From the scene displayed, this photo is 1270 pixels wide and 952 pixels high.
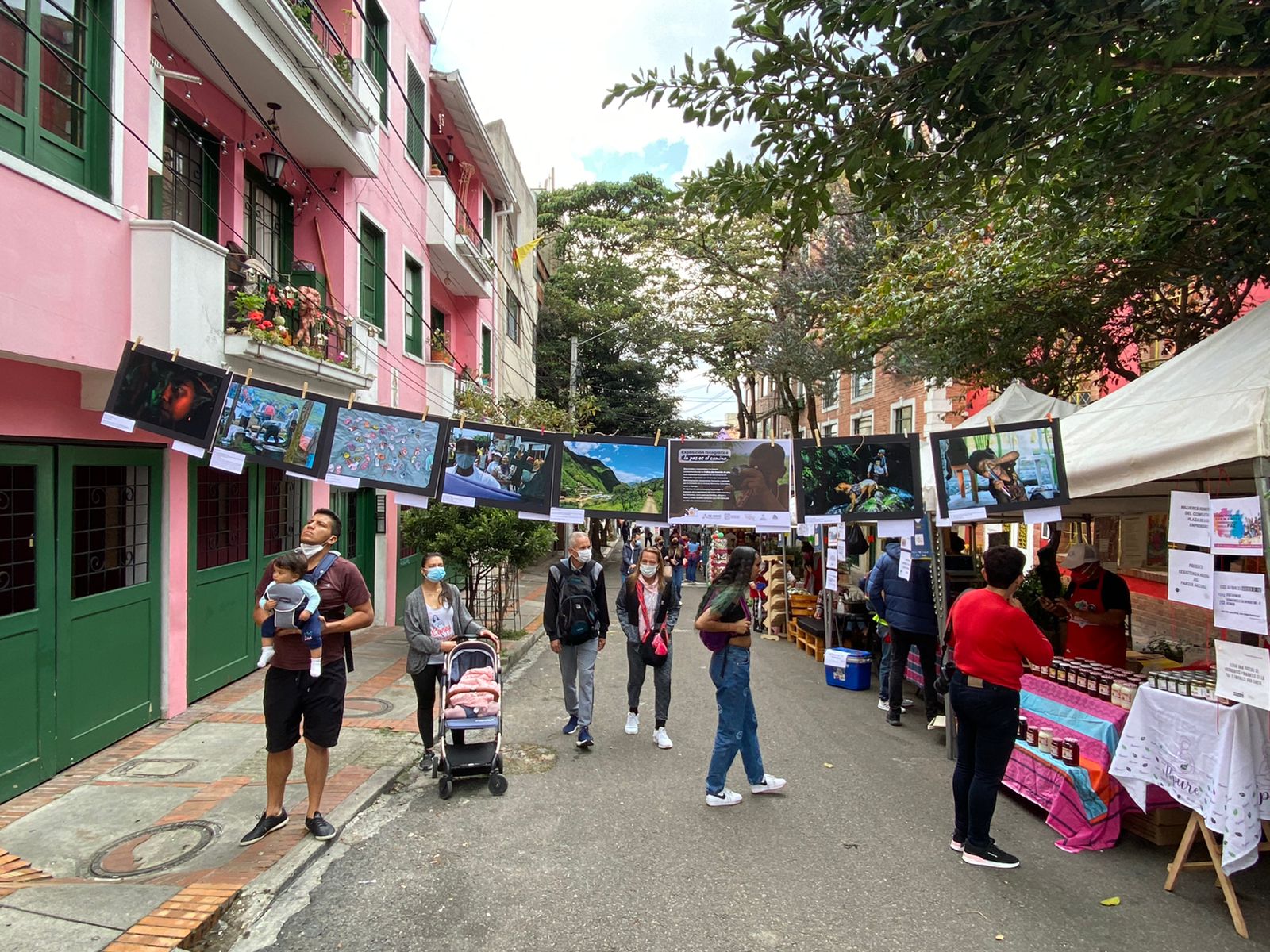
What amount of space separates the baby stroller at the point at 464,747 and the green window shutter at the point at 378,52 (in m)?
9.77

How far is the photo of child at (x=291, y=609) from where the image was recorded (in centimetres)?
432

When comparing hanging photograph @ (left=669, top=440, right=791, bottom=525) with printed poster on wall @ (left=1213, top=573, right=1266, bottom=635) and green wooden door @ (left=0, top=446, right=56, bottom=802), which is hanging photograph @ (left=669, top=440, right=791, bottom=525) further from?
green wooden door @ (left=0, top=446, right=56, bottom=802)

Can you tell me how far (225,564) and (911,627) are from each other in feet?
24.2

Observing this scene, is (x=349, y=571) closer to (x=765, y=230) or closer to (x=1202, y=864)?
(x=1202, y=864)

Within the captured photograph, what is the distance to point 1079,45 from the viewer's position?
3.76m

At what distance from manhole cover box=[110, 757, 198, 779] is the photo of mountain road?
12.2 ft

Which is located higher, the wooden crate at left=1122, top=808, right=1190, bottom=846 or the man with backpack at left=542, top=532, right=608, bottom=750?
the man with backpack at left=542, top=532, right=608, bottom=750

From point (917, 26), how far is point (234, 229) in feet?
26.0

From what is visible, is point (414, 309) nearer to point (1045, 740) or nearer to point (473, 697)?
point (473, 697)

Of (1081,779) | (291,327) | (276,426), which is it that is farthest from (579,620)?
(291,327)

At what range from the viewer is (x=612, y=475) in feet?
17.5

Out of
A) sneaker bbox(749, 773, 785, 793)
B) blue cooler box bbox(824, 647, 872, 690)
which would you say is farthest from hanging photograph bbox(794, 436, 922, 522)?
blue cooler box bbox(824, 647, 872, 690)

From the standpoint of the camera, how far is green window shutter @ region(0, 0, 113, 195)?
5.16 meters

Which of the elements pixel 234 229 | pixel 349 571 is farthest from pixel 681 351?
pixel 349 571
